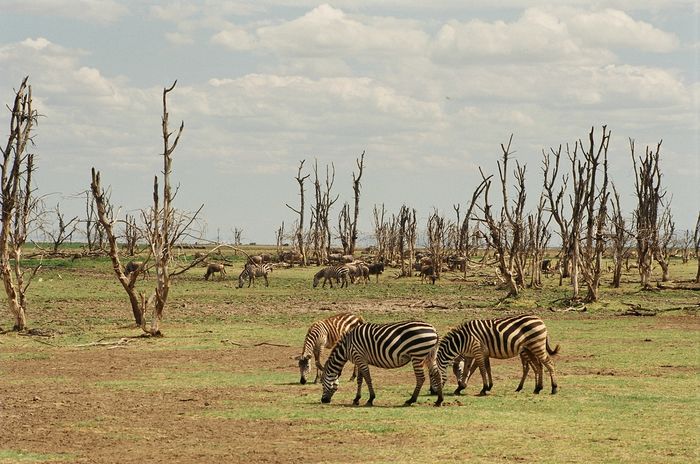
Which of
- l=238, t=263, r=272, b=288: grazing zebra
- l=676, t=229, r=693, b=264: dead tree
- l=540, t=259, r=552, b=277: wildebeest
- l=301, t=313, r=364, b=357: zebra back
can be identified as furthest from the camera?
l=676, t=229, r=693, b=264: dead tree

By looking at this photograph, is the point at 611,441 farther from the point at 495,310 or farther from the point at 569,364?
the point at 495,310

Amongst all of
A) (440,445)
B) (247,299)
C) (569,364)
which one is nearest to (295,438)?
(440,445)

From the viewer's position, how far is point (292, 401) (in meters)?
17.4

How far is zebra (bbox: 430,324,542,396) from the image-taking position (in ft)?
58.9

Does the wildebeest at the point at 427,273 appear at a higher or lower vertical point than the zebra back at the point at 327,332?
higher

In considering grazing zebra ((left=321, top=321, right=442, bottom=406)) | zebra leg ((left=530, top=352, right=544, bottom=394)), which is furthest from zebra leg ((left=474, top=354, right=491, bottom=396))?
grazing zebra ((left=321, top=321, right=442, bottom=406))

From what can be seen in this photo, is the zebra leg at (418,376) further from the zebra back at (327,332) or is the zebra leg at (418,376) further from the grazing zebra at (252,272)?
the grazing zebra at (252,272)

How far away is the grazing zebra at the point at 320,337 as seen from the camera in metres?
19.8

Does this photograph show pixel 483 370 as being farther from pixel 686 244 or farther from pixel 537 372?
pixel 686 244

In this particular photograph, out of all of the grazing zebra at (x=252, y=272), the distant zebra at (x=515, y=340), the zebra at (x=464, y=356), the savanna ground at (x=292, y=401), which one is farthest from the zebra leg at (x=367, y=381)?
the grazing zebra at (x=252, y=272)

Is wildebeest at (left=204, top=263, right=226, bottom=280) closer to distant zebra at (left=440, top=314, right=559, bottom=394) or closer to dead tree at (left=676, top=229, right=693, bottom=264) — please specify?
dead tree at (left=676, top=229, right=693, bottom=264)

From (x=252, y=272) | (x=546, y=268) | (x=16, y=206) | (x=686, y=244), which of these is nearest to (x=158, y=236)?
(x=16, y=206)

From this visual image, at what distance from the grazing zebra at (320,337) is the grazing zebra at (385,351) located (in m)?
2.22

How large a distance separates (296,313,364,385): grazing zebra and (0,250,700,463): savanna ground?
467mm
